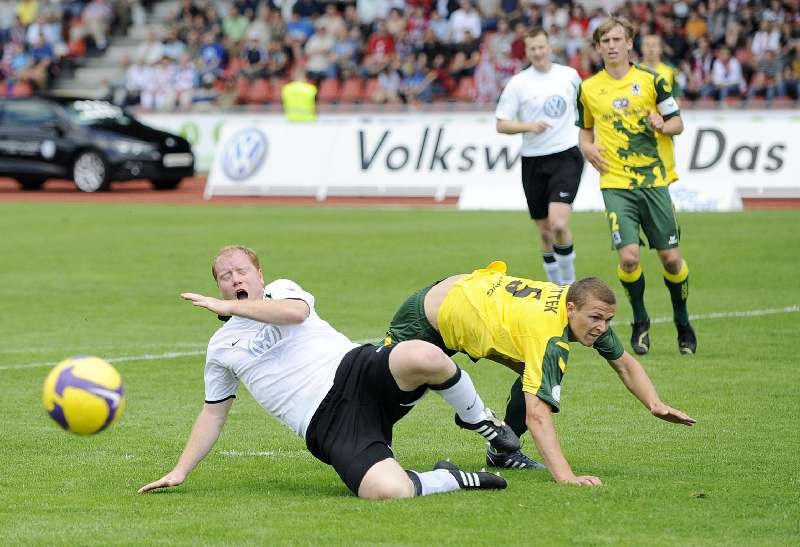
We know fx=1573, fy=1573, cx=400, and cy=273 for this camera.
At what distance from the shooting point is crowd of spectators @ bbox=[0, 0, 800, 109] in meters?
28.9

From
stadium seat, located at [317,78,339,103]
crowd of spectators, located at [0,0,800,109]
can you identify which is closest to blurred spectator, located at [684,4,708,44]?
crowd of spectators, located at [0,0,800,109]

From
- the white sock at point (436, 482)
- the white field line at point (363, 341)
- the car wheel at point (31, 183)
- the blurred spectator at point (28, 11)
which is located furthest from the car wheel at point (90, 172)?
the white sock at point (436, 482)

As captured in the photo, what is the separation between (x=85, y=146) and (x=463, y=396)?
23.4 m

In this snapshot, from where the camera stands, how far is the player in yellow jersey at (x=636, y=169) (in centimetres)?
1191

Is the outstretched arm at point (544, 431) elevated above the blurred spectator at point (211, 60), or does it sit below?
above

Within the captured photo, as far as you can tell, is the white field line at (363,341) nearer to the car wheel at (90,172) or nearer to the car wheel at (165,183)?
the car wheel at (90,172)

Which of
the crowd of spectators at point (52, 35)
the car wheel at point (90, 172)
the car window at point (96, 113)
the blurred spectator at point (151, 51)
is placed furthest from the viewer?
the crowd of spectators at point (52, 35)

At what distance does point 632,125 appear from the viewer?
A: 39.4ft

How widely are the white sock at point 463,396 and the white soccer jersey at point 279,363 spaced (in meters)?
0.54

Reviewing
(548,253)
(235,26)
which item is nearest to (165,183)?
(235,26)

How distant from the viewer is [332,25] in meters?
35.3

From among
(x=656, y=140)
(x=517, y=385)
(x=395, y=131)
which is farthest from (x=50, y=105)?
(x=517, y=385)

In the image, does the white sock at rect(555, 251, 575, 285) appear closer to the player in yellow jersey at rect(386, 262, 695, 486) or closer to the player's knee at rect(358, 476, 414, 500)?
the player in yellow jersey at rect(386, 262, 695, 486)

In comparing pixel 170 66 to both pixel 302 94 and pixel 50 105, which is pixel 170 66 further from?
pixel 302 94
